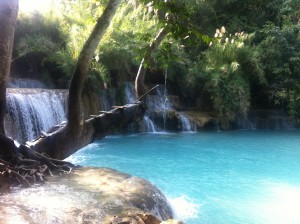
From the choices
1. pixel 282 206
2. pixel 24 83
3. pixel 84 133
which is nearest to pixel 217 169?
pixel 282 206

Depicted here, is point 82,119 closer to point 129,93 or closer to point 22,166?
point 22,166

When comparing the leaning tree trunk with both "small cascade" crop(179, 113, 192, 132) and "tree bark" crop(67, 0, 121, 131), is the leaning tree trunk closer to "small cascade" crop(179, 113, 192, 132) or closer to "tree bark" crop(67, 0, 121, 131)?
"tree bark" crop(67, 0, 121, 131)

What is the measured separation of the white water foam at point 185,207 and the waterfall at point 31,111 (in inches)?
197

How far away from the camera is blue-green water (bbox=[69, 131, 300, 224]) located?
6.17m

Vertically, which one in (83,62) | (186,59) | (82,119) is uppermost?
(186,59)

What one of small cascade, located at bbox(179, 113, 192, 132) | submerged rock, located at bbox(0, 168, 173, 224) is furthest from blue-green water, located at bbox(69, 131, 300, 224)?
submerged rock, located at bbox(0, 168, 173, 224)

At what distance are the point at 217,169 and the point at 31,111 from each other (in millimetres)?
5444

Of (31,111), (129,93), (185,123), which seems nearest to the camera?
(31,111)

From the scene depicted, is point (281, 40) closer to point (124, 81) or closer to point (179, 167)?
point (124, 81)

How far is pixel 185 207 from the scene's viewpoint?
6156 millimetres

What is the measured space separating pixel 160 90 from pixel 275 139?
5.73 meters

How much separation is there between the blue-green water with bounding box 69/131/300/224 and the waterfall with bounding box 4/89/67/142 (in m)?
1.47

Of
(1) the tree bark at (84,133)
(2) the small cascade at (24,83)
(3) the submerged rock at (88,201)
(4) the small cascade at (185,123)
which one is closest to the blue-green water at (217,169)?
(4) the small cascade at (185,123)

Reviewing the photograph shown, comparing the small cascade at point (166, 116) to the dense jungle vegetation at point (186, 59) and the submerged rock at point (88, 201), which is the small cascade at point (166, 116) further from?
the submerged rock at point (88, 201)
